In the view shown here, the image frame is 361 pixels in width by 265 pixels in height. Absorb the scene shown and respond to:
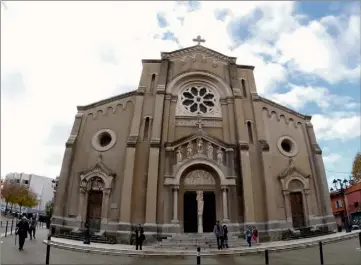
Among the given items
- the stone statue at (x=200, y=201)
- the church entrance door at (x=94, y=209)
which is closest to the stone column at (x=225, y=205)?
the stone statue at (x=200, y=201)

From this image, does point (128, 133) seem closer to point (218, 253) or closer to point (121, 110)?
point (121, 110)

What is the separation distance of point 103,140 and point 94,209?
17.7 ft

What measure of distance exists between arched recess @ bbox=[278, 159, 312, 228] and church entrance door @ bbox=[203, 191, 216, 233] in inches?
210

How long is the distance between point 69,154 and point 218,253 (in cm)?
1326

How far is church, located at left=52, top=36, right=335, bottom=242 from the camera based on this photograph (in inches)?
784

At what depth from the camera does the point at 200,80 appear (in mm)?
25094

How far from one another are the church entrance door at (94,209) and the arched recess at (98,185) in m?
0.33

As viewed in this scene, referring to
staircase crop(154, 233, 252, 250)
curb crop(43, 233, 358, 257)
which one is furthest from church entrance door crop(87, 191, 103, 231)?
staircase crop(154, 233, 252, 250)

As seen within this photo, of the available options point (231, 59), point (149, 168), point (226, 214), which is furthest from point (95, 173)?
point (231, 59)

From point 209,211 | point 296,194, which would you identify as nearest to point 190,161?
point 209,211

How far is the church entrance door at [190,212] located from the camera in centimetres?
2025

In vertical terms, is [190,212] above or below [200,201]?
below

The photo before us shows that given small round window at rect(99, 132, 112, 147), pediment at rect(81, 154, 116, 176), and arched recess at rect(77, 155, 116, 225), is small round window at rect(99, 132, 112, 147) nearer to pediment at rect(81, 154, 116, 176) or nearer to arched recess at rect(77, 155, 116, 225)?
arched recess at rect(77, 155, 116, 225)

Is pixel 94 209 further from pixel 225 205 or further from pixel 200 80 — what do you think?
pixel 200 80
